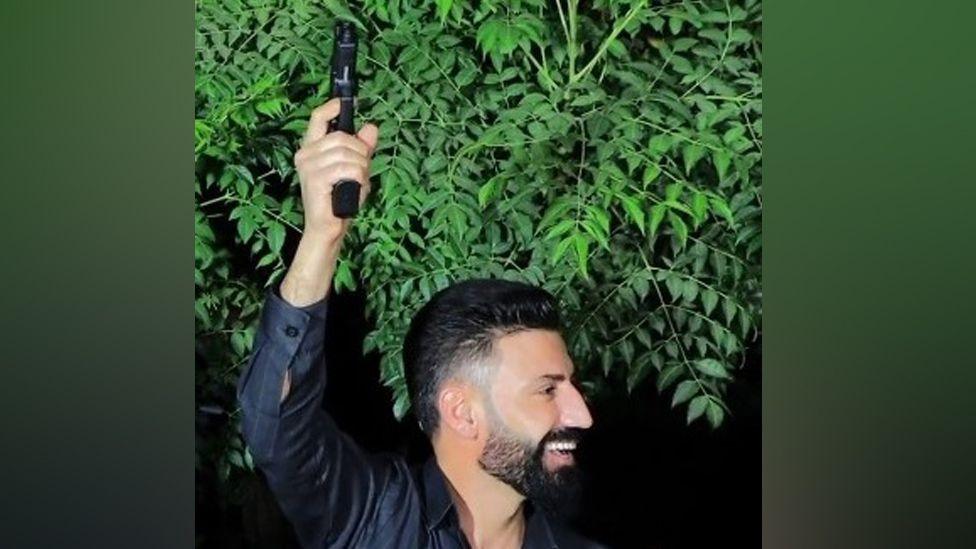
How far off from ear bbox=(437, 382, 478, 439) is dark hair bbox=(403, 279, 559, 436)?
0.05 feet

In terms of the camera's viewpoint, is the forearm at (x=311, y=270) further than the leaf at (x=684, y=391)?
No

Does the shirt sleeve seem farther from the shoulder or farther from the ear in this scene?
the shoulder

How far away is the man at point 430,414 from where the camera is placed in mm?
3590

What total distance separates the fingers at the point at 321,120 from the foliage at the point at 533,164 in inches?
1.9

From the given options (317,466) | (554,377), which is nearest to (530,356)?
(554,377)

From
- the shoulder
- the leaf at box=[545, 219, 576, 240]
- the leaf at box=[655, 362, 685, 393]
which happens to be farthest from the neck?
the leaf at box=[545, 219, 576, 240]

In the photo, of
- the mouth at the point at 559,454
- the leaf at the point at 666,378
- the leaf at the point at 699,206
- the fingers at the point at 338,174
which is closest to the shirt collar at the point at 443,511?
the mouth at the point at 559,454

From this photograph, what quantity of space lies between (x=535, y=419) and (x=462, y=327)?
0.25 m

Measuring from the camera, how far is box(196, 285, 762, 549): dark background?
366 cm

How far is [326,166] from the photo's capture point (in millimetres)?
3695

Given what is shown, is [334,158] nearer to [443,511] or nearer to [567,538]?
[443,511]

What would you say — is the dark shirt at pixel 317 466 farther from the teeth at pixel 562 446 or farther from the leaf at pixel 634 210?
the leaf at pixel 634 210

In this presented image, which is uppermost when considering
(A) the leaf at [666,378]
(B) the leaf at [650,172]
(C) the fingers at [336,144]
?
(C) the fingers at [336,144]
